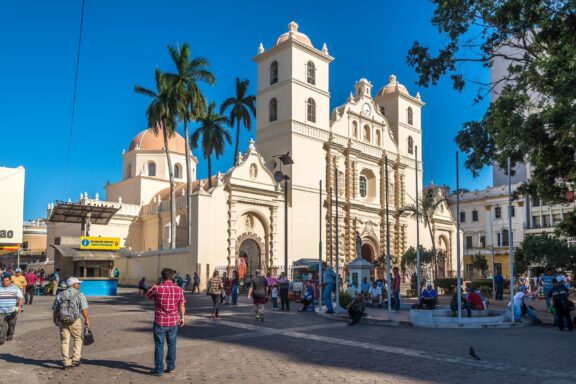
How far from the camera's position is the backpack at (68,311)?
353 inches

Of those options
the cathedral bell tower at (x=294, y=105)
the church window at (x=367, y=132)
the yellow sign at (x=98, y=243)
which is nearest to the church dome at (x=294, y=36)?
the cathedral bell tower at (x=294, y=105)

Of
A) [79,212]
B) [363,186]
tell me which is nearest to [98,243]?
[79,212]

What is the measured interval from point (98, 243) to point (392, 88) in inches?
1204

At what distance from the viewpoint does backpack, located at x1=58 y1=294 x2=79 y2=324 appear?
29.5ft

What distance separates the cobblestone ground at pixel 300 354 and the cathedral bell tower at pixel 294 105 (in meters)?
23.4

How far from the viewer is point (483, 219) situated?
203 ft

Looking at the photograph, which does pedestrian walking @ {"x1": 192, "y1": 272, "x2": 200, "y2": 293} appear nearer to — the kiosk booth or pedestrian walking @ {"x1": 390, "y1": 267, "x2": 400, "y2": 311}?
the kiosk booth

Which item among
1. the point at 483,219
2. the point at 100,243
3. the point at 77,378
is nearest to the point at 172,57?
the point at 100,243

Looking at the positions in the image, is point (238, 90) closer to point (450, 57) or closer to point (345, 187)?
point (345, 187)

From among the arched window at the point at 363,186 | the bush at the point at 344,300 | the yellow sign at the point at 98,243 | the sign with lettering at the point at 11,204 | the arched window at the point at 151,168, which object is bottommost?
the bush at the point at 344,300

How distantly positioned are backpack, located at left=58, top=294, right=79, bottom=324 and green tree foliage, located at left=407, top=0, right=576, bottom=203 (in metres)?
11.4

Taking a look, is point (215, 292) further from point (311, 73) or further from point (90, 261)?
point (311, 73)

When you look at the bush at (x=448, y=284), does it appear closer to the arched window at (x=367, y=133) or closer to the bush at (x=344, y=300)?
the arched window at (x=367, y=133)

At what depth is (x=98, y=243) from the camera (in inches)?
1190
